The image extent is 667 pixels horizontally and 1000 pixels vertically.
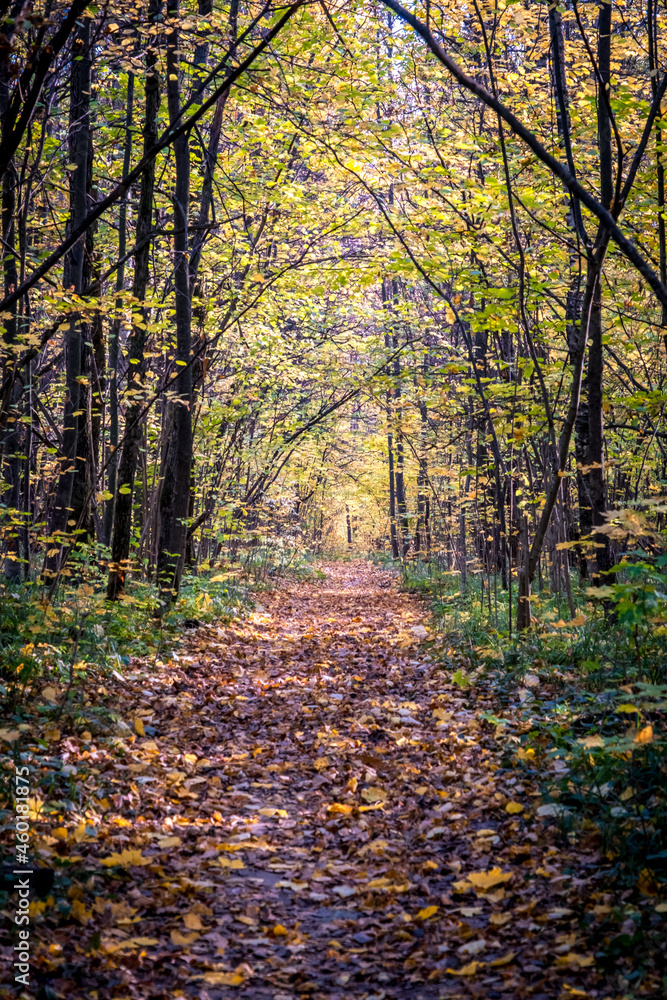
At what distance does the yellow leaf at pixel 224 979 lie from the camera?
2.69 m

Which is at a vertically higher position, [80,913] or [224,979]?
[80,913]

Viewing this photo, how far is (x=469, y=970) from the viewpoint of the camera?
2648 millimetres

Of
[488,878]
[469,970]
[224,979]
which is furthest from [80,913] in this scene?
[488,878]

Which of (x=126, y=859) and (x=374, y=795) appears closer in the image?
(x=126, y=859)

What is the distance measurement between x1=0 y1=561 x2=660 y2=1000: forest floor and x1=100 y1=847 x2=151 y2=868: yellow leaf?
0.03 ft

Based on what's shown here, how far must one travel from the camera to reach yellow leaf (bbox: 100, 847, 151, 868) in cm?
334

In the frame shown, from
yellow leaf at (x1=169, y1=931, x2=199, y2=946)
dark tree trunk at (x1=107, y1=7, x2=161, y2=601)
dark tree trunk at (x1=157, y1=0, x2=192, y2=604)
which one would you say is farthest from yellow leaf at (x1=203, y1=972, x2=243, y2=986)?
dark tree trunk at (x1=157, y1=0, x2=192, y2=604)

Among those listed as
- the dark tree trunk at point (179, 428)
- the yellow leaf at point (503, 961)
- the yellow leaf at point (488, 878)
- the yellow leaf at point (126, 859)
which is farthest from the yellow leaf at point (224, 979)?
the dark tree trunk at point (179, 428)

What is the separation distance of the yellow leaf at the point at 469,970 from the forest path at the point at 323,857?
0.05 feet

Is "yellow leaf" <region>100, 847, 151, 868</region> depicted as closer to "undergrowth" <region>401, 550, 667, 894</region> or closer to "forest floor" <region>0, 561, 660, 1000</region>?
"forest floor" <region>0, 561, 660, 1000</region>

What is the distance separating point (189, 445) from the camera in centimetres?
897

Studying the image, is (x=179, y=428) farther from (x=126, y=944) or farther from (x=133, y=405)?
(x=126, y=944)

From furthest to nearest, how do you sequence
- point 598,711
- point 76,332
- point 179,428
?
1. point 179,428
2. point 76,332
3. point 598,711

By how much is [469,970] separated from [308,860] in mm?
1369
